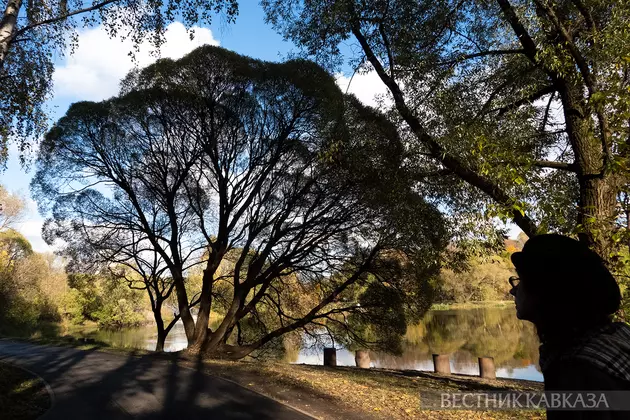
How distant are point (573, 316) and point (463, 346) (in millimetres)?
27262

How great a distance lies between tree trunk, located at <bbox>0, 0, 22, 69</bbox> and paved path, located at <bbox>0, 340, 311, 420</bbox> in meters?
5.38

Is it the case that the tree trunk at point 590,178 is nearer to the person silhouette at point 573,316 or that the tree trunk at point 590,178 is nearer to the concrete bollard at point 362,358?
the person silhouette at point 573,316

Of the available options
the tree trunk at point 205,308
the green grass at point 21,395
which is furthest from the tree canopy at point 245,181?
the green grass at point 21,395

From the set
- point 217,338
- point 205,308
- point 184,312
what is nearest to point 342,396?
point 217,338

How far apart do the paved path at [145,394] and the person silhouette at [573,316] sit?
5.44 meters

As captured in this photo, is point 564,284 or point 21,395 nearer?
point 564,284

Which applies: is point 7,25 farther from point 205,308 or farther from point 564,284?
point 205,308

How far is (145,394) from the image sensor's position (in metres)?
7.04

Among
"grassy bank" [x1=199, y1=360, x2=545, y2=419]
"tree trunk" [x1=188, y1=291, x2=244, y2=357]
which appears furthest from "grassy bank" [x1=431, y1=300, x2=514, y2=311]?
"grassy bank" [x1=199, y1=360, x2=545, y2=419]

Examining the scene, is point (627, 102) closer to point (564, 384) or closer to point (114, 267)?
point (564, 384)

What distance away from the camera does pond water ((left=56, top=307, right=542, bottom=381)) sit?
65.4ft

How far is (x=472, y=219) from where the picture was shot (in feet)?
21.8

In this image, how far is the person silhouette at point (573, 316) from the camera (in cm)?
117

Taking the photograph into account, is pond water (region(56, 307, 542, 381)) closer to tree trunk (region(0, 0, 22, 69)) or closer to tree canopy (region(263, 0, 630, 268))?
tree canopy (region(263, 0, 630, 268))
